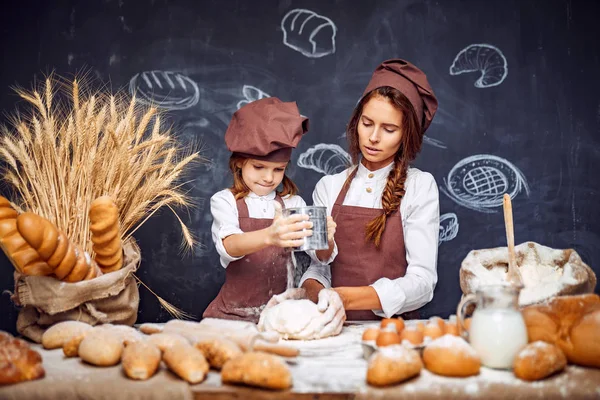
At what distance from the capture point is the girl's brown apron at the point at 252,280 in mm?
2504

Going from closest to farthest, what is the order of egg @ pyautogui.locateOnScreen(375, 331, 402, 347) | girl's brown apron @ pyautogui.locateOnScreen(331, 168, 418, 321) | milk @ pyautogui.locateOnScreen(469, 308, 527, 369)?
1. milk @ pyautogui.locateOnScreen(469, 308, 527, 369)
2. egg @ pyautogui.locateOnScreen(375, 331, 402, 347)
3. girl's brown apron @ pyautogui.locateOnScreen(331, 168, 418, 321)

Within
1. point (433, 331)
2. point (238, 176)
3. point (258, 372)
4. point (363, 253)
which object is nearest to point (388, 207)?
point (363, 253)

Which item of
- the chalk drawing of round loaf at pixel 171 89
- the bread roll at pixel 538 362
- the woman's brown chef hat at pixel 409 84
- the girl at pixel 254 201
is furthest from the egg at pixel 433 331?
the chalk drawing of round loaf at pixel 171 89

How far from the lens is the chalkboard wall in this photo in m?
3.42

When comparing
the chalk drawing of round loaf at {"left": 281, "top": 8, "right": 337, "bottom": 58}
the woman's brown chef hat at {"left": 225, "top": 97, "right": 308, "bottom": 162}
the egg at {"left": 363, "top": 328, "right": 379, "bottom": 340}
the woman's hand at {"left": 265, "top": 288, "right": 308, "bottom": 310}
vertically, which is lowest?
the egg at {"left": 363, "top": 328, "right": 379, "bottom": 340}

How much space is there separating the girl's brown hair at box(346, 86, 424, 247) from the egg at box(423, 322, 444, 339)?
0.84 meters

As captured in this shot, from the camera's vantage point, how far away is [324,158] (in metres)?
3.51

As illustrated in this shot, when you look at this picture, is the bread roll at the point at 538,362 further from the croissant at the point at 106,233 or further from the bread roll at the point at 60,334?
the croissant at the point at 106,233

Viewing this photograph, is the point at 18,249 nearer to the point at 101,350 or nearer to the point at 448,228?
the point at 101,350

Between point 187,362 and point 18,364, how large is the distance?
39 cm

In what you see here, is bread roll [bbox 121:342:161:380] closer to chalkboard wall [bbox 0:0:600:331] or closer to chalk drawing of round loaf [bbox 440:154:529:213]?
chalkboard wall [bbox 0:0:600:331]

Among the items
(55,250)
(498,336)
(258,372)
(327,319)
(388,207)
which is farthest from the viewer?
(388,207)

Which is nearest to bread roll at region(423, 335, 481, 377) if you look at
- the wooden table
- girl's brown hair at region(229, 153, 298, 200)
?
the wooden table

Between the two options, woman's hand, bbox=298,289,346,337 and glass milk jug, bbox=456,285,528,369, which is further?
woman's hand, bbox=298,289,346,337
